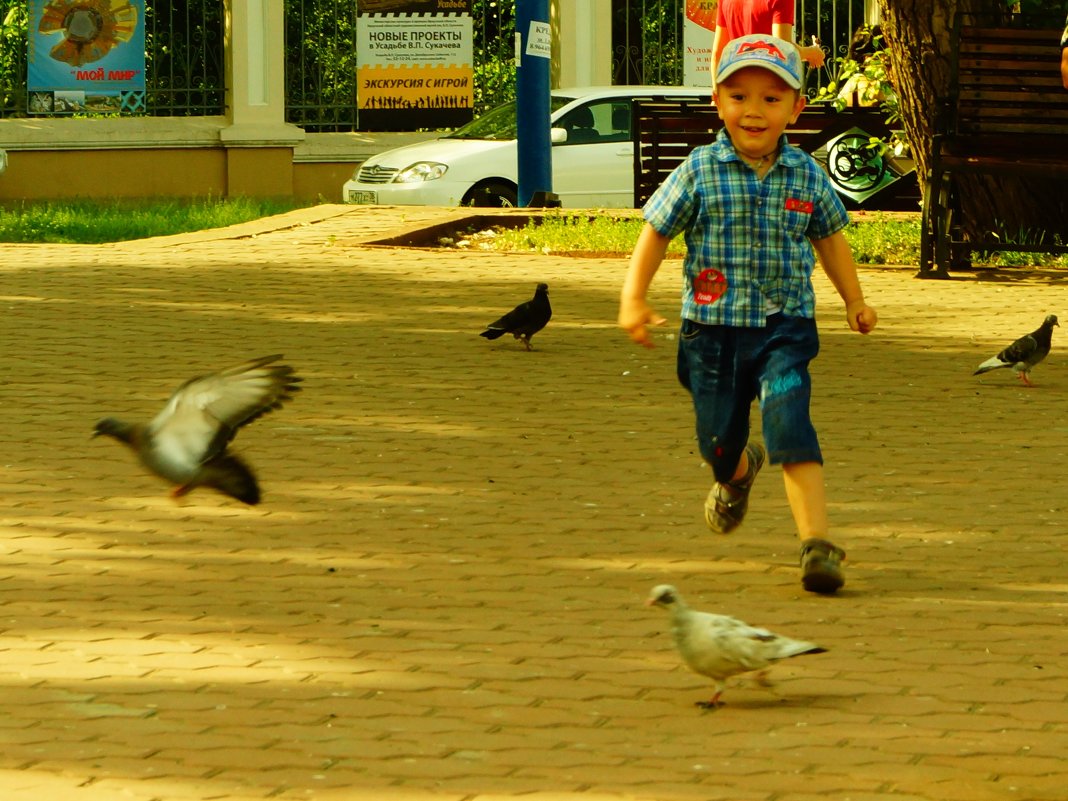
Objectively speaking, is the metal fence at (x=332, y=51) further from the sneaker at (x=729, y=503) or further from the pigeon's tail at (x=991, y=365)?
the sneaker at (x=729, y=503)

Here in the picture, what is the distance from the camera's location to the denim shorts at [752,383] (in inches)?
230

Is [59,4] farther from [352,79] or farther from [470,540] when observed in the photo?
[470,540]

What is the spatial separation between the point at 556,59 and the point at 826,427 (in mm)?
18155

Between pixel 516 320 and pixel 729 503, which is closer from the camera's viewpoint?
pixel 729 503

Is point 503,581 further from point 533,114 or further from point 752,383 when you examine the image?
point 533,114

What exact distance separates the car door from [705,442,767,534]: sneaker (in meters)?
14.4

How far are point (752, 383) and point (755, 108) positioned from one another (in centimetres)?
84

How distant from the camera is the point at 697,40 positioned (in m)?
26.5

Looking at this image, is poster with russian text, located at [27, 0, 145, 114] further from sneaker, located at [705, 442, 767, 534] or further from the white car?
sneaker, located at [705, 442, 767, 534]

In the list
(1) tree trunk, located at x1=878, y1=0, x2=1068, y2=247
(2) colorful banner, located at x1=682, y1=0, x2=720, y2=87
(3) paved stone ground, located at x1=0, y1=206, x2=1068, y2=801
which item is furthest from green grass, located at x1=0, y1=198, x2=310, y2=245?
(1) tree trunk, located at x1=878, y1=0, x2=1068, y2=247

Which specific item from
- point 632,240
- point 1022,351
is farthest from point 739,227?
point 632,240

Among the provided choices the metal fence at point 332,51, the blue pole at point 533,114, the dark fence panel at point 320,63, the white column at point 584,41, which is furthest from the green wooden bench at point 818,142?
the dark fence panel at point 320,63

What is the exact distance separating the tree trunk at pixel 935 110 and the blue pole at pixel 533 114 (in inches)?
175

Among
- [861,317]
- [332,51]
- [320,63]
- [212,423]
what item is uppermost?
[332,51]
